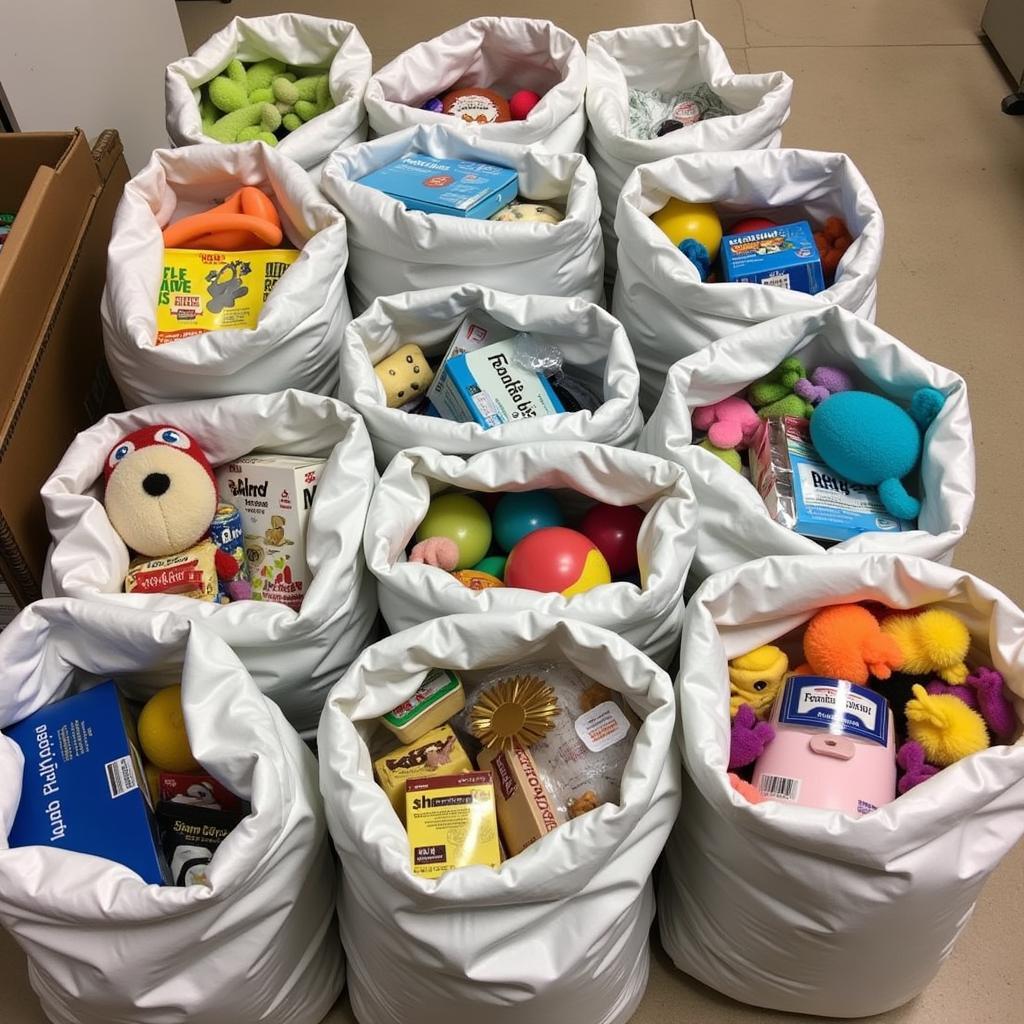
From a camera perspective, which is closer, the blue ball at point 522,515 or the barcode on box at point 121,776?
the barcode on box at point 121,776

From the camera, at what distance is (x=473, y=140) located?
4.69 ft

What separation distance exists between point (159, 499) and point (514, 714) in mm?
461

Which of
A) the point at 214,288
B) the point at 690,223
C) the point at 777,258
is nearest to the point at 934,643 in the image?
the point at 777,258

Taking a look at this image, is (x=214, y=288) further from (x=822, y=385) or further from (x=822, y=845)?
(x=822, y=845)

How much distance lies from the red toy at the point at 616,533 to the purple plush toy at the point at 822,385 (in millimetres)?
264

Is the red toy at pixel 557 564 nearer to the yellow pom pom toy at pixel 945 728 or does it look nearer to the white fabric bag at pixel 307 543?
the white fabric bag at pixel 307 543

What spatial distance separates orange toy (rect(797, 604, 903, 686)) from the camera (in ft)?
3.35

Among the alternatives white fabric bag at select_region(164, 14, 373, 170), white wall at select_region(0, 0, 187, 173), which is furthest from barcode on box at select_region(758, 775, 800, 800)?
white wall at select_region(0, 0, 187, 173)

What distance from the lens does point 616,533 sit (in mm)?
1178

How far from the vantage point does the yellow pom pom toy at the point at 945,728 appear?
0.95 m

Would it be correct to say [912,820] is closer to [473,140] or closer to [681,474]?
[681,474]

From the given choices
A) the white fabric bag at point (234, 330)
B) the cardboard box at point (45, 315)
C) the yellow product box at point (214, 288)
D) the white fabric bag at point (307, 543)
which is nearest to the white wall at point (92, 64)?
the cardboard box at point (45, 315)

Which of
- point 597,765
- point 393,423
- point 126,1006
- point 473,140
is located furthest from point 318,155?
point 126,1006

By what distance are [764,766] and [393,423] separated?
0.55 m
